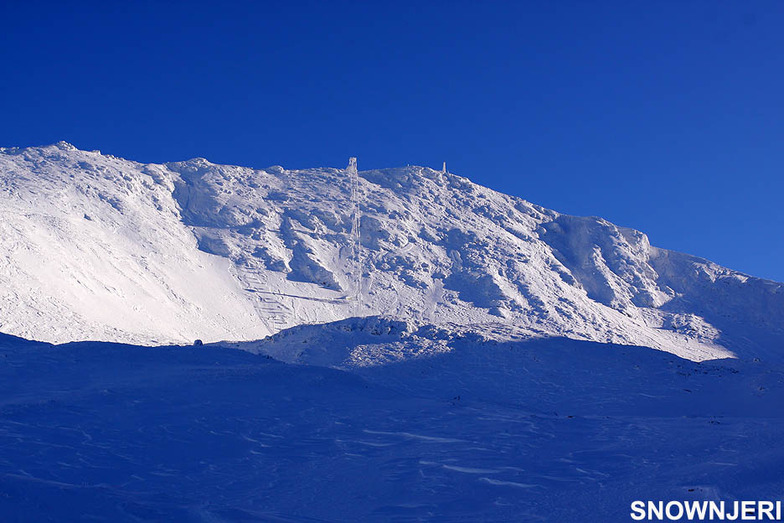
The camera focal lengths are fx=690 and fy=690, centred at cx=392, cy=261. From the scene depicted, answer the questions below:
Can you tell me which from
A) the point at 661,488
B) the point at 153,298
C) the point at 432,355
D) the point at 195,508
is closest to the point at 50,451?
the point at 195,508

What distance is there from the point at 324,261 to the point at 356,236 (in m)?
4.67

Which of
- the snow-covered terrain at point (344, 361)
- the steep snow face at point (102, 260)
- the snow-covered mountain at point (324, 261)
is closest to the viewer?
the snow-covered terrain at point (344, 361)

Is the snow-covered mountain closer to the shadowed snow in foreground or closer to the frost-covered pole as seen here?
the frost-covered pole

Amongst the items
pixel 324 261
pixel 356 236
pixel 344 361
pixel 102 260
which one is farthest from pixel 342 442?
pixel 356 236

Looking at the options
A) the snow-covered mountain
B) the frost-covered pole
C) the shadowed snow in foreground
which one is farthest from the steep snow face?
the shadowed snow in foreground

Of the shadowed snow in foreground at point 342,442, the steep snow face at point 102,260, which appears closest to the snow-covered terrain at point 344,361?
the shadowed snow in foreground at point 342,442

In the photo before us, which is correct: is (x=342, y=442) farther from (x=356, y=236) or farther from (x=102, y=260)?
(x=356, y=236)

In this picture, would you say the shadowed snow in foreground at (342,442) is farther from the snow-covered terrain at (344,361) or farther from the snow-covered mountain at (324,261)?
the snow-covered mountain at (324,261)

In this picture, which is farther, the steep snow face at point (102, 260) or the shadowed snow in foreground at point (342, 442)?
the steep snow face at point (102, 260)

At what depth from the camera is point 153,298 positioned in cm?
4225

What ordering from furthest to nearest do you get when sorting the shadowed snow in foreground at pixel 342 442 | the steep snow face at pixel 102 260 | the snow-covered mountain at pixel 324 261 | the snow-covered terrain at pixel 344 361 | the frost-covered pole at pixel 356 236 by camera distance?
the frost-covered pole at pixel 356 236, the snow-covered mountain at pixel 324 261, the steep snow face at pixel 102 260, the snow-covered terrain at pixel 344 361, the shadowed snow in foreground at pixel 342 442

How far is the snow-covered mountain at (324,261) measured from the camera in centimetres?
4172

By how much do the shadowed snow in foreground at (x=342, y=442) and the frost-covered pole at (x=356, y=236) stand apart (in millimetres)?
28077

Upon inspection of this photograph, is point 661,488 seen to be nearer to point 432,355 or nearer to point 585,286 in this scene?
point 432,355
